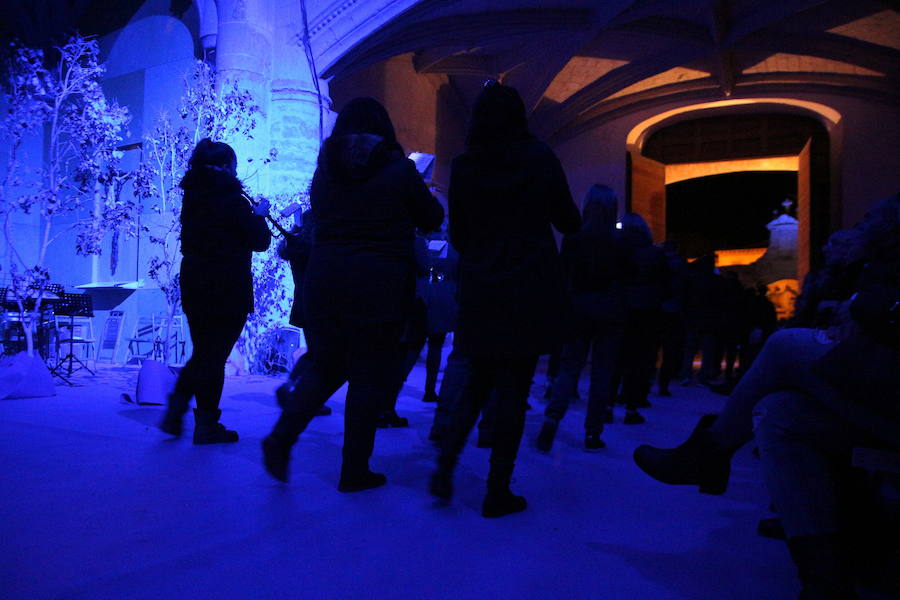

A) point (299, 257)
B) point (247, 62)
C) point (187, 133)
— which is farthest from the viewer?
point (247, 62)

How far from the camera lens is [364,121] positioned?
96.4 inches

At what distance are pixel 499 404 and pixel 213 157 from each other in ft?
6.45

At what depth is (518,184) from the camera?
7.38ft

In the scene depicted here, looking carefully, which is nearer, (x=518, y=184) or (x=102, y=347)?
(x=518, y=184)

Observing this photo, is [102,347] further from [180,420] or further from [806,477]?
[806,477]

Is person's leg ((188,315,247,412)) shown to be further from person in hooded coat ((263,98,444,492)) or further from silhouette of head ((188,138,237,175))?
person in hooded coat ((263,98,444,492))

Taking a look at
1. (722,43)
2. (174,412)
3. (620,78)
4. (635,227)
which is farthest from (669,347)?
(620,78)

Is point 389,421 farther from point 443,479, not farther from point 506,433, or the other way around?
point 506,433

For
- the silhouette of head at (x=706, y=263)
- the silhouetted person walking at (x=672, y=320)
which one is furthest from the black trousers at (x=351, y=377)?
the silhouette of head at (x=706, y=263)

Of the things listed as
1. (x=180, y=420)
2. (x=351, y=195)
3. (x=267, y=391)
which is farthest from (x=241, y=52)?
(x=351, y=195)

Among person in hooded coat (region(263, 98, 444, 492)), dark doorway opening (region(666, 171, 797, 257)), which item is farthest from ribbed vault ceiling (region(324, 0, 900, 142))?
person in hooded coat (region(263, 98, 444, 492))

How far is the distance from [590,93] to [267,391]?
11.8m

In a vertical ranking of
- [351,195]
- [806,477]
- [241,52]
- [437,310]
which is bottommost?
[806,477]

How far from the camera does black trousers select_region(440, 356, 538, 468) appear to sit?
7.38 feet
